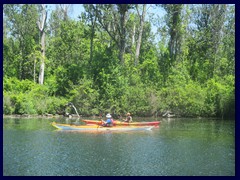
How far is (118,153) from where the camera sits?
18.0 m

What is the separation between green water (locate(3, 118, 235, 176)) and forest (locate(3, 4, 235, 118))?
387 inches

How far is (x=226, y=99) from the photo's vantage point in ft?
114

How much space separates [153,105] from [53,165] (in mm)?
20168

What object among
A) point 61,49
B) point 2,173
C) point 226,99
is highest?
point 61,49

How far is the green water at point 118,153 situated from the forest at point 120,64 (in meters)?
9.82

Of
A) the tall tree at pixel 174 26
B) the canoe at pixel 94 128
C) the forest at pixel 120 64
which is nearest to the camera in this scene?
the canoe at pixel 94 128

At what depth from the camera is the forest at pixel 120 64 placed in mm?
35344

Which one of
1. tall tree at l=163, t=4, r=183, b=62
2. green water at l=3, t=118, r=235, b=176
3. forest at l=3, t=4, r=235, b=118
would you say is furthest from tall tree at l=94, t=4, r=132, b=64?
green water at l=3, t=118, r=235, b=176

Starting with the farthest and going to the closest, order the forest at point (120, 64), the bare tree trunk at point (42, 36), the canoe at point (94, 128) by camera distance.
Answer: the bare tree trunk at point (42, 36)
the forest at point (120, 64)
the canoe at point (94, 128)

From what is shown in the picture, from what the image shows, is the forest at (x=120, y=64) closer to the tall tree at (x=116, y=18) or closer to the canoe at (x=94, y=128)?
the tall tree at (x=116, y=18)

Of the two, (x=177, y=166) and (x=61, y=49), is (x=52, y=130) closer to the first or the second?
(x=177, y=166)

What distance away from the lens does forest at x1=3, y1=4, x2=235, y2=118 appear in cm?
3534

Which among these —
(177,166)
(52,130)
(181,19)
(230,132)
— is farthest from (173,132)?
(181,19)

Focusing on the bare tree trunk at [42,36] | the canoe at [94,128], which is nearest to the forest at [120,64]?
the bare tree trunk at [42,36]
